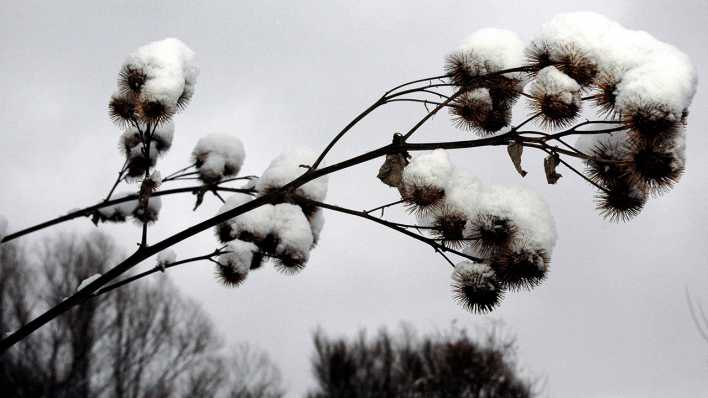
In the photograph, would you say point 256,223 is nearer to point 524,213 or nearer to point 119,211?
point 119,211

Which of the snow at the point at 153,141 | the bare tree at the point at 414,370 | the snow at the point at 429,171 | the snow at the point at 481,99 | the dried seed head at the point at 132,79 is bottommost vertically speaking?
the snow at the point at 429,171

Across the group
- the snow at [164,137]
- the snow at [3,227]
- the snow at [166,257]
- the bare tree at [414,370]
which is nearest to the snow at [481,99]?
the snow at [166,257]

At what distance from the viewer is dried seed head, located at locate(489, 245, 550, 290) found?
2.37 m

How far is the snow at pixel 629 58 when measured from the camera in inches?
83.6

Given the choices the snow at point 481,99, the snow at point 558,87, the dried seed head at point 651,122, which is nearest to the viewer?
the dried seed head at point 651,122

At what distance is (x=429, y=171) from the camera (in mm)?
2500

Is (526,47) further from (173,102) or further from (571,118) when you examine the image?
(173,102)

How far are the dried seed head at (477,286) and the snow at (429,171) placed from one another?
0.30 metres

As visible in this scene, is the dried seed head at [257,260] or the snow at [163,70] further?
the dried seed head at [257,260]

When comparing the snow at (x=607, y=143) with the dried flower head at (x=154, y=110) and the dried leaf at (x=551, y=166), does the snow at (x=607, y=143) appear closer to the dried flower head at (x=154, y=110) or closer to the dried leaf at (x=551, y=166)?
the dried leaf at (x=551, y=166)

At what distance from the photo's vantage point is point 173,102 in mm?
2809

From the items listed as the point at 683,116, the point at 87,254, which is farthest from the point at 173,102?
the point at 87,254

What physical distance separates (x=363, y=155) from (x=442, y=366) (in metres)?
24.5

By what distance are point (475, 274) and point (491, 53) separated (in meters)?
0.79
